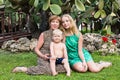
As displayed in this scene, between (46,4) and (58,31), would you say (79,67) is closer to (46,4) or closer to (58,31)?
(58,31)

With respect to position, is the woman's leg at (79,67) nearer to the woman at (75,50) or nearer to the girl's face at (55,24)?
the woman at (75,50)

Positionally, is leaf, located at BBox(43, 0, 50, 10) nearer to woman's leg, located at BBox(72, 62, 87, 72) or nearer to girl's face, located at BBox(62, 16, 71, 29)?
girl's face, located at BBox(62, 16, 71, 29)

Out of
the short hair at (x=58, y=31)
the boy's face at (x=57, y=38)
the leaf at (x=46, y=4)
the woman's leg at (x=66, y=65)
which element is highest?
the leaf at (x=46, y=4)

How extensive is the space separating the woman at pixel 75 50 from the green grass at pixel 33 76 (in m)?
0.11

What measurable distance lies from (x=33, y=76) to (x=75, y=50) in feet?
3.08

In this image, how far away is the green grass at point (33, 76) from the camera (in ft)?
18.4

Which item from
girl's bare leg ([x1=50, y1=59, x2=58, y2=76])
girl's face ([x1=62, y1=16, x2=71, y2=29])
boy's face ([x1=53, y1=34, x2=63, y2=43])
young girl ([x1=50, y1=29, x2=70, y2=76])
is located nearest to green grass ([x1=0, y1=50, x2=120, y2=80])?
girl's bare leg ([x1=50, y1=59, x2=58, y2=76])

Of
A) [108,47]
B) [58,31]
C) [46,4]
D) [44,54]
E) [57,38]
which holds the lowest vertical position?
[108,47]

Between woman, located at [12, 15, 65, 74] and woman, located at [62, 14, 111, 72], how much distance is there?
0.16m

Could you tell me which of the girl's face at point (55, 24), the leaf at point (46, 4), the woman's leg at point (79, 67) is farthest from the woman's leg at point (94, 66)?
the leaf at point (46, 4)

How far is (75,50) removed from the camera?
6.29 metres

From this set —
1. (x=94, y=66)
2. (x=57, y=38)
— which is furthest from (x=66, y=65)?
(x=94, y=66)

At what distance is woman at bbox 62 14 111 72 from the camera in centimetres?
610

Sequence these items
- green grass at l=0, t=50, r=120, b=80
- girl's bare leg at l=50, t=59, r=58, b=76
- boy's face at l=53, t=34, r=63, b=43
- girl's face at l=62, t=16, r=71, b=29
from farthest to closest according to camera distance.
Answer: girl's face at l=62, t=16, r=71, b=29 < boy's face at l=53, t=34, r=63, b=43 < girl's bare leg at l=50, t=59, r=58, b=76 < green grass at l=0, t=50, r=120, b=80
